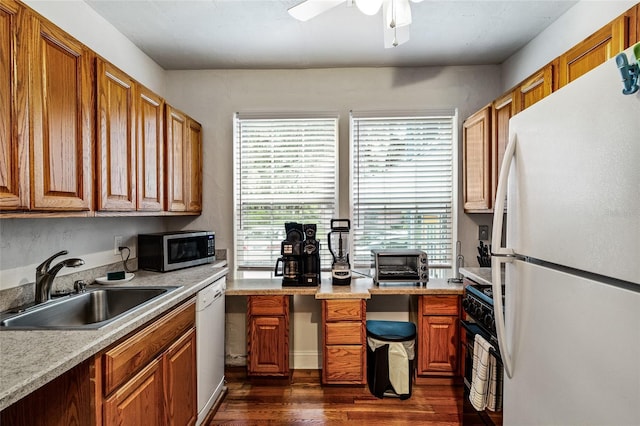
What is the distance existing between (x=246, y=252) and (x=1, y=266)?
1743mm

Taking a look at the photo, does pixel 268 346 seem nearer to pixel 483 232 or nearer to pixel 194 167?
pixel 194 167

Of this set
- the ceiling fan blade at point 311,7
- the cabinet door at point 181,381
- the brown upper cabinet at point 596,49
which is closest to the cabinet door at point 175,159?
the cabinet door at point 181,381

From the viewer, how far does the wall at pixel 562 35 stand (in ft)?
6.22

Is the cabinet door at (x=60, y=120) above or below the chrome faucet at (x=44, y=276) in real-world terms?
above

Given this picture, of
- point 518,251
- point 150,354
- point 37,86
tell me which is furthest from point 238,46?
point 518,251

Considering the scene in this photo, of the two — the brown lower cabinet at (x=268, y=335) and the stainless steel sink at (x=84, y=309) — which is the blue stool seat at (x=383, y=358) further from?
the stainless steel sink at (x=84, y=309)

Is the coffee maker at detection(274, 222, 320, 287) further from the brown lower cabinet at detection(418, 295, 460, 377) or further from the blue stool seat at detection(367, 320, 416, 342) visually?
the brown lower cabinet at detection(418, 295, 460, 377)

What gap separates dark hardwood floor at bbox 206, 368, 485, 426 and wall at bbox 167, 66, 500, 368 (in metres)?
0.42

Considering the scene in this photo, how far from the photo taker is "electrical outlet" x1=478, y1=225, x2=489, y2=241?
3046 mm

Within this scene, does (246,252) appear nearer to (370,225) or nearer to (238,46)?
Result: (370,225)

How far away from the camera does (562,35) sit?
7.43 ft

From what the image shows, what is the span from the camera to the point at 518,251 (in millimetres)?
1160

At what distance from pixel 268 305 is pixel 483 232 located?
1.98 meters

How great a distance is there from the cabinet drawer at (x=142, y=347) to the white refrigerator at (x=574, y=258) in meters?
1.44
